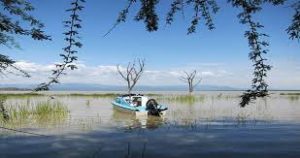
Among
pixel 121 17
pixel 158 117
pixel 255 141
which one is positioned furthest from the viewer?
pixel 158 117

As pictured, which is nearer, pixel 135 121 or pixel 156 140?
pixel 156 140

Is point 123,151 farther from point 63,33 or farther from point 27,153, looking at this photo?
point 63,33

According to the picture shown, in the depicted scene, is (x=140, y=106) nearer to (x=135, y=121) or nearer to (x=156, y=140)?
(x=135, y=121)

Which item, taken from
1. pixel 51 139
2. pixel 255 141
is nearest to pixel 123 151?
pixel 51 139

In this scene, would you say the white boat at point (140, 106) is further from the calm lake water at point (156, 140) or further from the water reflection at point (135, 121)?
the calm lake water at point (156, 140)

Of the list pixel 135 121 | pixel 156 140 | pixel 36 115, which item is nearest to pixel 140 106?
pixel 135 121

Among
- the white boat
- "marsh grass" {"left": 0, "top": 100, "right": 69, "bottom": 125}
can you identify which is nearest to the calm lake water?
"marsh grass" {"left": 0, "top": 100, "right": 69, "bottom": 125}

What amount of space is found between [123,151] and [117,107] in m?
22.2

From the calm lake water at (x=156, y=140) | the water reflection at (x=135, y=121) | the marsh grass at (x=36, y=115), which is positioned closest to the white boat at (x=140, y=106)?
the water reflection at (x=135, y=121)

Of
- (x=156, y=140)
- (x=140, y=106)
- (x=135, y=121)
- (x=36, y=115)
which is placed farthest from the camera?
(x=140, y=106)

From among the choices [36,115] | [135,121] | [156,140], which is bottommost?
[156,140]

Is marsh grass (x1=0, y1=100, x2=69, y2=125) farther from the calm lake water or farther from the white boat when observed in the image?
the white boat

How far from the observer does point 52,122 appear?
26.8m

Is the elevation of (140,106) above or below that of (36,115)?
above
